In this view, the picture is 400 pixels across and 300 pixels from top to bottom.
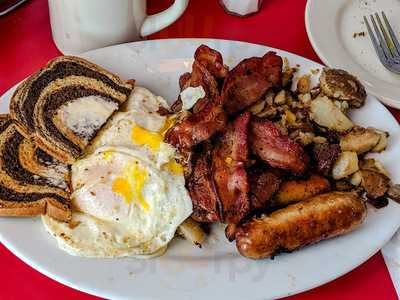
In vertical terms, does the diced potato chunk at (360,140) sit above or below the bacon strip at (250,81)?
below

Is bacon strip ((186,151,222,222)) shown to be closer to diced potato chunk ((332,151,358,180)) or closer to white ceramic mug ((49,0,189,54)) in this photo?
diced potato chunk ((332,151,358,180))

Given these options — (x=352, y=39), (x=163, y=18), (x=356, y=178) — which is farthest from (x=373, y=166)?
(x=163, y=18)

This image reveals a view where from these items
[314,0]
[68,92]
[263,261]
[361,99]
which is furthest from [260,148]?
[314,0]

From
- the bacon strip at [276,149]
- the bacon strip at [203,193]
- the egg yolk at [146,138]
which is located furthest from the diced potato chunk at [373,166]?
the egg yolk at [146,138]

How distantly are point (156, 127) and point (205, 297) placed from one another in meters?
0.49

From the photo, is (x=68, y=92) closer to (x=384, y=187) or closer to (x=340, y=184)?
(x=340, y=184)

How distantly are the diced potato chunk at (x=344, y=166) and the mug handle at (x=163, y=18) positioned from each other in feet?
2.24

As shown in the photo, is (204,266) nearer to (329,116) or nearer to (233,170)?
(233,170)

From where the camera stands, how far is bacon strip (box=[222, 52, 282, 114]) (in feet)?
5.15

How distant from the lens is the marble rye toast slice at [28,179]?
4.45ft

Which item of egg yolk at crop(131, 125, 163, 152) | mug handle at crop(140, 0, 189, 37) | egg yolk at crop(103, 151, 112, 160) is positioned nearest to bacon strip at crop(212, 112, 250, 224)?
egg yolk at crop(131, 125, 163, 152)

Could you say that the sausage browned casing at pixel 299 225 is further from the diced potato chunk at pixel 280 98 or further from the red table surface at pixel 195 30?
the diced potato chunk at pixel 280 98

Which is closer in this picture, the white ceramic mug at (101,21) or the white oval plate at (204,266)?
the white oval plate at (204,266)

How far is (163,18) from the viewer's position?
1852 millimetres
